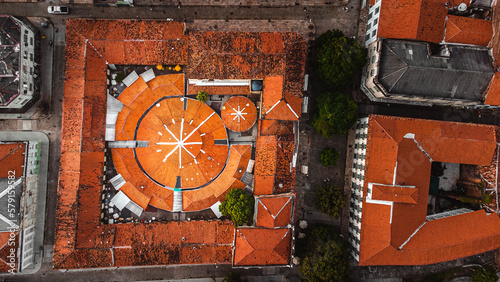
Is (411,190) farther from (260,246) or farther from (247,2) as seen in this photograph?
(247,2)

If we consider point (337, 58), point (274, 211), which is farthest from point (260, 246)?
point (337, 58)

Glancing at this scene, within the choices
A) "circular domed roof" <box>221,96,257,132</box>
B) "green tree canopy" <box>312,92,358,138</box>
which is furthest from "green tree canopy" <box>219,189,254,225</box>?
"green tree canopy" <box>312,92,358,138</box>

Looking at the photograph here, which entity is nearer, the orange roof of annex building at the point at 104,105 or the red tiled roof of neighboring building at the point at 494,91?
the red tiled roof of neighboring building at the point at 494,91

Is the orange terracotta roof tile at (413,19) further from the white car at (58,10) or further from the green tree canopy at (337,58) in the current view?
the white car at (58,10)

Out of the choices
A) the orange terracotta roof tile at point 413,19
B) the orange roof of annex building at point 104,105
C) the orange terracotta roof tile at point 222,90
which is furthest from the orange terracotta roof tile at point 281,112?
the orange terracotta roof tile at point 413,19

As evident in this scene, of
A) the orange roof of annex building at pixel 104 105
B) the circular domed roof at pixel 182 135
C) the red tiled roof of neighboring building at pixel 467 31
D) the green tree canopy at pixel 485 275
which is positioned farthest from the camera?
the circular domed roof at pixel 182 135

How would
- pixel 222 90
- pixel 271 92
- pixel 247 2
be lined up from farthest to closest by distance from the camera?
pixel 247 2, pixel 222 90, pixel 271 92

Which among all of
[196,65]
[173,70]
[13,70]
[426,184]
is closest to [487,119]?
[426,184]
